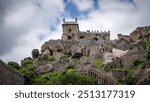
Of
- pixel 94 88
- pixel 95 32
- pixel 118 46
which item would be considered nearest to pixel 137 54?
pixel 118 46

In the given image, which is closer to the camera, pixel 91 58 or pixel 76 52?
pixel 91 58

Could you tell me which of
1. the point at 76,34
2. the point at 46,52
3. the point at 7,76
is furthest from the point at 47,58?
the point at 7,76

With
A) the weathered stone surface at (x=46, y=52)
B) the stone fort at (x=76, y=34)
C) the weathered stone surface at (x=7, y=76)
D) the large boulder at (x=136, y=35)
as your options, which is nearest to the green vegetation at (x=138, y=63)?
the large boulder at (x=136, y=35)

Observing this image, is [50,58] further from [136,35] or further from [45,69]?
[136,35]

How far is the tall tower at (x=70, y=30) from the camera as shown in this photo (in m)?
46.1

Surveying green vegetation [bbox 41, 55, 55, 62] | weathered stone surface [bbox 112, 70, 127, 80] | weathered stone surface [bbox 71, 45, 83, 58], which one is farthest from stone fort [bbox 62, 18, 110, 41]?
weathered stone surface [bbox 112, 70, 127, 80]

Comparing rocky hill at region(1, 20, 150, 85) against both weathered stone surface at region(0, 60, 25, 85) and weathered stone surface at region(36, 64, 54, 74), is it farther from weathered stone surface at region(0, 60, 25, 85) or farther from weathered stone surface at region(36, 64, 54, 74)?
weathered stone surface at region(0, 60, 25, 85)

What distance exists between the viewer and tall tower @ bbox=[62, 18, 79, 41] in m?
46.1

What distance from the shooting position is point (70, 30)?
4706 cm

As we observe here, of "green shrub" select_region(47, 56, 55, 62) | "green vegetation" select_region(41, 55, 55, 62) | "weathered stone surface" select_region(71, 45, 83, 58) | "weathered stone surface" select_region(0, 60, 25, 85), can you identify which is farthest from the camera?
"green vegetation" select_region(41, 55, 55, 62)

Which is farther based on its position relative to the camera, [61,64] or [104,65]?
[61,64]

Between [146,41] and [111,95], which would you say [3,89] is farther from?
[146,41]

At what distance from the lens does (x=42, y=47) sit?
1684 inches

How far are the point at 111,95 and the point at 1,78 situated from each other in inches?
106
